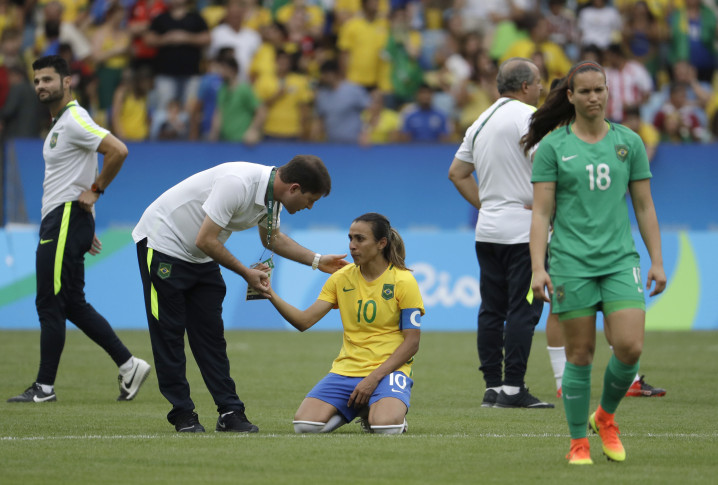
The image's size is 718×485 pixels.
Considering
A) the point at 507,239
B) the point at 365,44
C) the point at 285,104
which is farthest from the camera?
the point at 365,44

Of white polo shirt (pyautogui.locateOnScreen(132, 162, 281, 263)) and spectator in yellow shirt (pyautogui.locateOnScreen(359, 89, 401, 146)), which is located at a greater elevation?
spectator in yellow shirt (pyautogui.locateOnScreen(359, 89, 401, 146))

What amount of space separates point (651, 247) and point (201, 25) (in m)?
13.7

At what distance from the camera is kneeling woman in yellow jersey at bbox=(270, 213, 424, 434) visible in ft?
25.1

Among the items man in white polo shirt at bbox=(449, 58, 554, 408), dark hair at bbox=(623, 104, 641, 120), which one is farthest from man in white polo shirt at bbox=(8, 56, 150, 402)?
dark hair at bbox=(623, 104, 641, 120)

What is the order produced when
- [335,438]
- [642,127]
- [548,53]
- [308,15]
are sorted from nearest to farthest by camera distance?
[335,438] < [642,127] < [548,53] < [308,15]

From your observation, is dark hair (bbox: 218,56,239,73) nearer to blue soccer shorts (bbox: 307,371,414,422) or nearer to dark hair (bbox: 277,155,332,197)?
blue soccer shorts (bbox: 307,371,414,422)

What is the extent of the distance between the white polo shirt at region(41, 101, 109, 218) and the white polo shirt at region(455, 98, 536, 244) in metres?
A: 2.94

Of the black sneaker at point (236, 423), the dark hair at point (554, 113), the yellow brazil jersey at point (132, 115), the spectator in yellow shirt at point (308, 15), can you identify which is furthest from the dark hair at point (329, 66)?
the dark hair at point (554, 113)

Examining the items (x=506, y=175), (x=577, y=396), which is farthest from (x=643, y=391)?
(x=577, y=396)

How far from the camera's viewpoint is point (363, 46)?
64.4 ft

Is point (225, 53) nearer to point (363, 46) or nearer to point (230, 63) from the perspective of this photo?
point (230, 63)

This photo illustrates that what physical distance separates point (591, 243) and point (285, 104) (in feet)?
42.1

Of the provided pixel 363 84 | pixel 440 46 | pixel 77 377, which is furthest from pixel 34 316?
pixel 440 46

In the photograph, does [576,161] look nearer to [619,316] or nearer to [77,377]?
[619,316]
